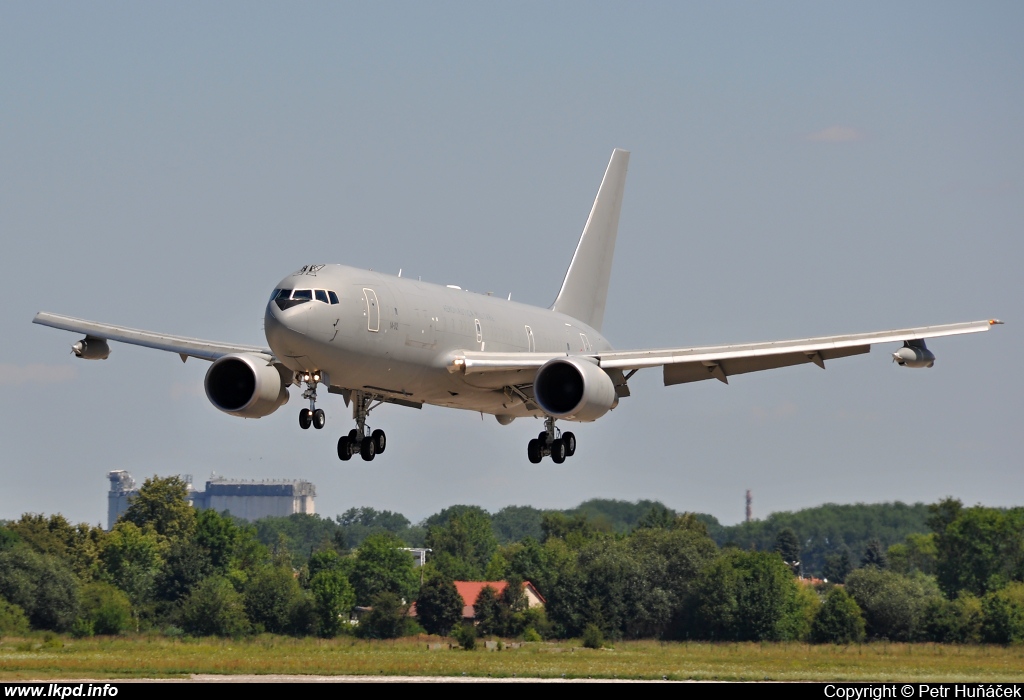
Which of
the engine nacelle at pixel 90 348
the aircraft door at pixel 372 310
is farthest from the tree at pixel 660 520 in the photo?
the aircraft door at pixel 372 310

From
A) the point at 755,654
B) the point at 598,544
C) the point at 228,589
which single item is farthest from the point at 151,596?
the point at 755,654

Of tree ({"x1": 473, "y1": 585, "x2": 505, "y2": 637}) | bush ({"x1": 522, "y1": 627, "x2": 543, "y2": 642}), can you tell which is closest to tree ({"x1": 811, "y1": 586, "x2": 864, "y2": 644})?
bush ({"x1": 522, "y1": 627, "x2": 543, "y2": 642})

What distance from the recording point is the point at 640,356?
48.9m

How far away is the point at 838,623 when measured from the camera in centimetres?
7412

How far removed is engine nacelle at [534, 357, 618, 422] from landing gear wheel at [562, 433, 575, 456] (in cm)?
319

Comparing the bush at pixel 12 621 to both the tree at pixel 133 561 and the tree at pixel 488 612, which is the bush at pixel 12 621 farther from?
the tree at pixel 488 612

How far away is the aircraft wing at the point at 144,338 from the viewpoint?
49219 mm

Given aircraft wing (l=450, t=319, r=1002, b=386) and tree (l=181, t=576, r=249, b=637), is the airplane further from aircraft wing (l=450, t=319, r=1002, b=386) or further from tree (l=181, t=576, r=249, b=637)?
tree (l=181, t=576, r=249, b=637)

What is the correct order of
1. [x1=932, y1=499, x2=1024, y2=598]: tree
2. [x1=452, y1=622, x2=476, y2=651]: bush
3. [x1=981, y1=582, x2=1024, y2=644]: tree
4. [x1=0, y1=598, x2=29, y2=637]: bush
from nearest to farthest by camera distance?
[x1=0, y1=598, x2=29, y2=637]: bush, [x1=452, y1=622, x2=476, y2=651]: bush, [x1=981, y1=582, x2=1024, y2=644]: tree, [x1=932, y1=499, x2=1024, y2=598]: tree

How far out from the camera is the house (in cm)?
7806

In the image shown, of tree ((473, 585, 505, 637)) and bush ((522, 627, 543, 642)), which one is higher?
tree ((473, 585, 505, 637))

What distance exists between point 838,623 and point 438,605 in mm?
19973

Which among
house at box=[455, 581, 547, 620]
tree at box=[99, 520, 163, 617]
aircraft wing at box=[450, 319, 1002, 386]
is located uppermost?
aircraft wing at box=[450, 319, 1002, 386]

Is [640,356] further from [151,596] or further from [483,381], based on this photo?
[151,596]
